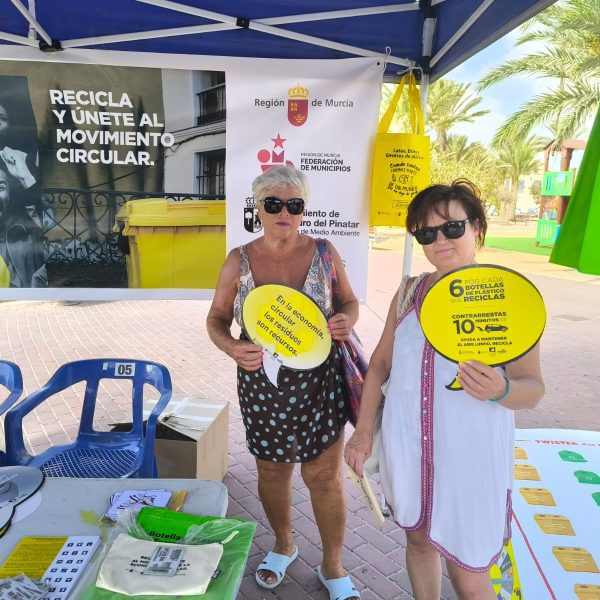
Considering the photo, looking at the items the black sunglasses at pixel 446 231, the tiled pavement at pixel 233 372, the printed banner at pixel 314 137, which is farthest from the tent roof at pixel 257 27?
the tiled pavement at pixel 233 372

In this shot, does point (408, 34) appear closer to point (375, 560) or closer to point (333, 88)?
point (333, 88)

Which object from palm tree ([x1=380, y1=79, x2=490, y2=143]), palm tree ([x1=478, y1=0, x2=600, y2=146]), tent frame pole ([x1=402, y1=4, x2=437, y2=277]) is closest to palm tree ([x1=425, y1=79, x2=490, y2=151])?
palm tree ([x1=380, y1=79, x2=490, y2=143])

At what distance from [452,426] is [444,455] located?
9 cm

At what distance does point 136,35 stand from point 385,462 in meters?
2.57

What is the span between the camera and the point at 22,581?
3.45ft

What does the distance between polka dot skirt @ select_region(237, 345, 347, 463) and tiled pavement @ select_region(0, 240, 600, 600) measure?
749mm

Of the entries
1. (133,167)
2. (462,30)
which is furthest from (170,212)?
(462,30)

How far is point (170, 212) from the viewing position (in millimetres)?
3209

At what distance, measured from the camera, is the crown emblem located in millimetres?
2994

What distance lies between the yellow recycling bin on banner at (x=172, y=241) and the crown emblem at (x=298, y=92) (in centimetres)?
77

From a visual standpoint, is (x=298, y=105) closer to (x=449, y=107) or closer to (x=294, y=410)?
(x=294, y=410)

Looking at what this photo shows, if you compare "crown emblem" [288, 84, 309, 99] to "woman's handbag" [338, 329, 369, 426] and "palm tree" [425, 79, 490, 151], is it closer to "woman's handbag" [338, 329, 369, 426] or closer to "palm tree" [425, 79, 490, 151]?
"woman's handbag" [338, 329, 369, 426]

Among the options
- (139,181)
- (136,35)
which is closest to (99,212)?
(139,181)

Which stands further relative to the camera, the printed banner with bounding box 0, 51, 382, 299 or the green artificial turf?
the green artificial turf
